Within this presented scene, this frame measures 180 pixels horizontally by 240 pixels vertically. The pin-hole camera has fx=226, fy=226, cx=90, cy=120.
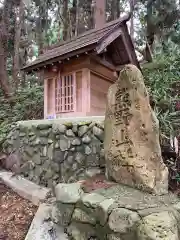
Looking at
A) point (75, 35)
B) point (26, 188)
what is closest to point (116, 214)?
point (26, 188)

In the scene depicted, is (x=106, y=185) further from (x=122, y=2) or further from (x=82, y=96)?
(x=122, y=2)

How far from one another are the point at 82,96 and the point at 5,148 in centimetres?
261

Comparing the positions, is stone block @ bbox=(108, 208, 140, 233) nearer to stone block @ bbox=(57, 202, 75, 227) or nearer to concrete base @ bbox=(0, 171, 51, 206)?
stone block @ bbox=(57, 202, 75, 227)

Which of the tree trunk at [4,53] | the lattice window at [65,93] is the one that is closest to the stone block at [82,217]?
the lattice window at [65,93]

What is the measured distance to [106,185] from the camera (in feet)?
10.7

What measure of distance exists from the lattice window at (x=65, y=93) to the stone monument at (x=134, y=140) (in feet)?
11.0

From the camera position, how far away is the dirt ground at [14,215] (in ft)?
11.3

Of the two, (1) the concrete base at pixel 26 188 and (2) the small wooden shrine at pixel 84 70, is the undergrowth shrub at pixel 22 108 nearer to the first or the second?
(2) the small wooden shrine at pixel 84 70

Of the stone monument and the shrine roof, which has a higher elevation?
the shrine roof

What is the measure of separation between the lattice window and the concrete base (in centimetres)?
243

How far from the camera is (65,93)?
6945mm

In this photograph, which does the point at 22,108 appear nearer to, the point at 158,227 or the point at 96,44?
the point at 96,44

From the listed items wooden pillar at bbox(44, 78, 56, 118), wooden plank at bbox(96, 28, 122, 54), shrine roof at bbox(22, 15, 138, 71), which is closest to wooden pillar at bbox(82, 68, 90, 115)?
shrine roof at bbox(22, 15, 138, 71)

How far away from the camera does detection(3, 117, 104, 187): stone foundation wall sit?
4199 mm
